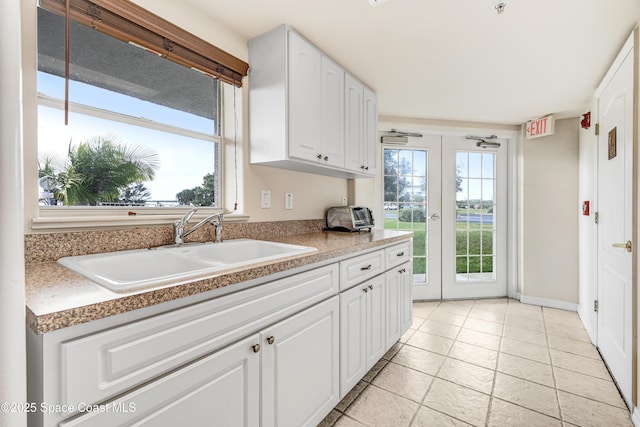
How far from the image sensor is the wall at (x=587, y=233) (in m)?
2.45

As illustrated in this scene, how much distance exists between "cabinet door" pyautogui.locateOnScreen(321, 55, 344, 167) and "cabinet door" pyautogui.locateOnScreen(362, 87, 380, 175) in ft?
1.23

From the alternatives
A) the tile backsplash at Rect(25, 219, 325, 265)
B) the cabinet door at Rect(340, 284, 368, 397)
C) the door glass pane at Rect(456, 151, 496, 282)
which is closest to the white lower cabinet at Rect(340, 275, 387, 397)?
the cabinet door at Rect(340, 284, 368, 397)

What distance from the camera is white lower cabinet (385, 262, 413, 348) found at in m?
2.08

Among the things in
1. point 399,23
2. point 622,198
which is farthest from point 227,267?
point 622,198

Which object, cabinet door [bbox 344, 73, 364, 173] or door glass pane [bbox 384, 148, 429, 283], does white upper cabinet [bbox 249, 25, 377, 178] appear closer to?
cabinet door [bbox 344, 73, 364, 173]

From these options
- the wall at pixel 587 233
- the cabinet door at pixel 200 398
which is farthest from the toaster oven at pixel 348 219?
the wall at pixel 587 233

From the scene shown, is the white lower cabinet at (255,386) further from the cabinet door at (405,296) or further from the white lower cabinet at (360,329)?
the cabinet door at (405,296)

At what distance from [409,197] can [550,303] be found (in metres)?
1.89

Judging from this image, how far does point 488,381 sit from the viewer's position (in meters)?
1.91

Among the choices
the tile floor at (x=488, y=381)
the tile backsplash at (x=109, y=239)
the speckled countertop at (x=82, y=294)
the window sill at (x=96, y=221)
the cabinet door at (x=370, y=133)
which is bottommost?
the tile floor at (x=488, y=381)

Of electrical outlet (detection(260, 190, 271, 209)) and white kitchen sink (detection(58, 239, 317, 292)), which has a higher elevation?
electrical outlet (detection(260, 190, 271, 209))

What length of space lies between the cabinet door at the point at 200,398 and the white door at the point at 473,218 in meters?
3.01

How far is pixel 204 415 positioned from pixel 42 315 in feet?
1.75

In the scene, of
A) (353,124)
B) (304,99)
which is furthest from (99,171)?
(353,124)
